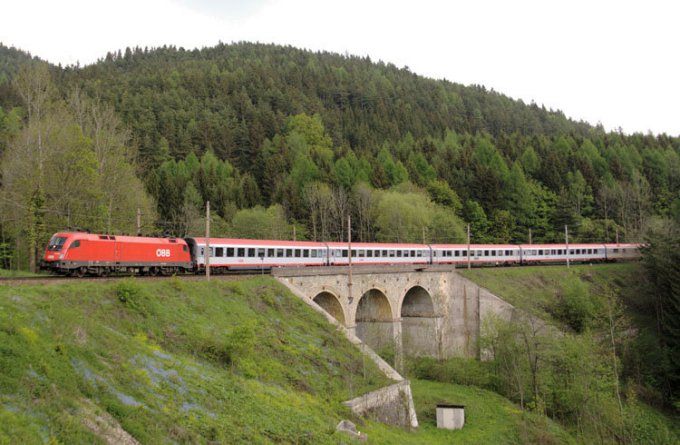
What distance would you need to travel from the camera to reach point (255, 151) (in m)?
95.8

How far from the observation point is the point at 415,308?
4238 cm

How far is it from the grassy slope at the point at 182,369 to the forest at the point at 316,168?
9877mm

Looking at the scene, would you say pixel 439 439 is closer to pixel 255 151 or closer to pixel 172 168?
pixel 172 168

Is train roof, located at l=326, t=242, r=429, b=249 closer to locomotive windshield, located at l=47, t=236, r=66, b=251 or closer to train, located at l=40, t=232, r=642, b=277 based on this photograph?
train, located at l=40, t=232, r=642, b=277

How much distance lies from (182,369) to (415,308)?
3028 centimetres

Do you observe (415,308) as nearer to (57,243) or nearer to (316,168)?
(57,243)

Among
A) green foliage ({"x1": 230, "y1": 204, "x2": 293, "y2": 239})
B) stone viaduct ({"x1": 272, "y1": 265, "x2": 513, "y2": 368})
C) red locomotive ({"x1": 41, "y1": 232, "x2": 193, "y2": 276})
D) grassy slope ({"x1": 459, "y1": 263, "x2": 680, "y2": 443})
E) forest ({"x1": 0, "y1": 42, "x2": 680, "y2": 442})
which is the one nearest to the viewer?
red locomotive ({"x1": 41, "y1": 232, "x2": 193, "y2": 276})

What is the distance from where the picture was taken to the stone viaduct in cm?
3250

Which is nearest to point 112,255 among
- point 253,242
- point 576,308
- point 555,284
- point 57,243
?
point 57,243

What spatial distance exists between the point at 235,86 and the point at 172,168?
40998 millimetres

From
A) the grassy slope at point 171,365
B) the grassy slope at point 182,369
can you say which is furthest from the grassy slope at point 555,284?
the grassy slope at point 171,365

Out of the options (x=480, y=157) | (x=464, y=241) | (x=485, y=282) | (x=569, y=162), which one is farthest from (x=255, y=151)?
(x=485, y=282)

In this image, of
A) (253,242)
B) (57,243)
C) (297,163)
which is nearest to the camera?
(57,243)

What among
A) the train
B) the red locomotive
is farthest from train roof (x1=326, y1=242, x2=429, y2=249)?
the red locomotive
